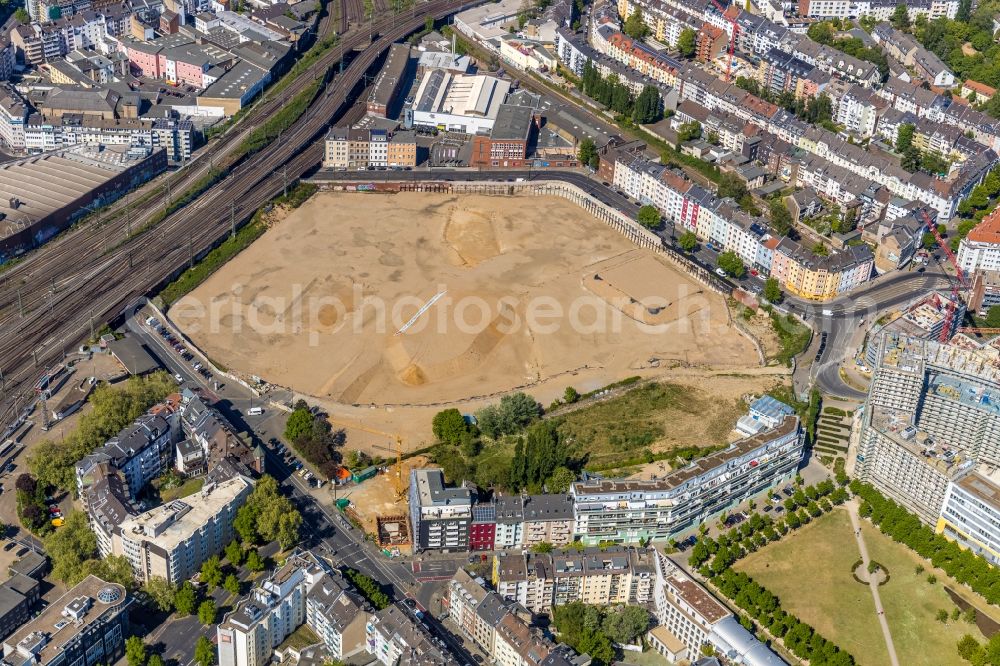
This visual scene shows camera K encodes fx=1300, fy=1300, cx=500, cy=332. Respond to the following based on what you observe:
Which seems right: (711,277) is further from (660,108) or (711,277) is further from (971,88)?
(971,88)

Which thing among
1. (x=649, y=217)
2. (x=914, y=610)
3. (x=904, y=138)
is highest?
(x=904, y=138)

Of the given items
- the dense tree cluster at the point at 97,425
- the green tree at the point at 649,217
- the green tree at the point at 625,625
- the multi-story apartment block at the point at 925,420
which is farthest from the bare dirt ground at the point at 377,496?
the green tree at the point at 649,217

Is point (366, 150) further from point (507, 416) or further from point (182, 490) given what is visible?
point (182, 490)

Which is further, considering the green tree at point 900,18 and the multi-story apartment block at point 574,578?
the green tree at point 900,18

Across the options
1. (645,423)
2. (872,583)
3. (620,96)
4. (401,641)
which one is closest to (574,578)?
(401,641)

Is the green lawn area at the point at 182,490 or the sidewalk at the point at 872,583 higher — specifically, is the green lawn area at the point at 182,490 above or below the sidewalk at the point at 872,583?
above

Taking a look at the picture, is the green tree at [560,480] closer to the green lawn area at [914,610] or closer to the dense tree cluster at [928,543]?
the dense tree cluster at [928,543]

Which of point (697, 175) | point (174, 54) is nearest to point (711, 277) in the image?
point (697, 175)
